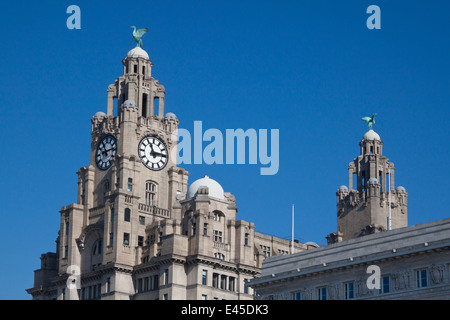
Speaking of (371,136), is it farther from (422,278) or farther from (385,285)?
(422,278)

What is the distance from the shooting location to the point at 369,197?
567ft

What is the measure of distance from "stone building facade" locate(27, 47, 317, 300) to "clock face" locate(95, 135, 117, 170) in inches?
7.9

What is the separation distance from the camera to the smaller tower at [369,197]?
564 ft

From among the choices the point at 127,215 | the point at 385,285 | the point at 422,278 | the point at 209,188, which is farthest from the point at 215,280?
the point at 422,278

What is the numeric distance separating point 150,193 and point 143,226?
686 cm

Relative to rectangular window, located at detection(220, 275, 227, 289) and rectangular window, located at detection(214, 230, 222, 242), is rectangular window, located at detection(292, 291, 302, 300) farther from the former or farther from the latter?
rectangular window, located at detection(214, 230, 222, 242)

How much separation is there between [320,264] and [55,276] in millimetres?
64686

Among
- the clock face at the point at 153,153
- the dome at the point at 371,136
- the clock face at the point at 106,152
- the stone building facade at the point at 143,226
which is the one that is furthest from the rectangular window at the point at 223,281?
the dome at the point at 371,136

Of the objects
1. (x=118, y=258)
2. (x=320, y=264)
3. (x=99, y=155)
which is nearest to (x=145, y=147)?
(x=99, y=155)

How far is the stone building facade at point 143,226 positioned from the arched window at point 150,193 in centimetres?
15

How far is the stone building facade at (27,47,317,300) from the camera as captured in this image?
147m
